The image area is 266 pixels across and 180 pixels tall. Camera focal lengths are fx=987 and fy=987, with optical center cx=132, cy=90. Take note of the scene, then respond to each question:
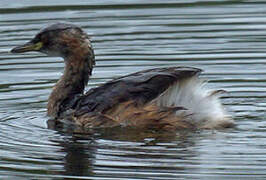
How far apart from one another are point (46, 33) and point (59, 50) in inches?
9.0

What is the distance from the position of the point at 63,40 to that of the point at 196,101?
70.1 inches

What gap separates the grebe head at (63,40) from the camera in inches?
412

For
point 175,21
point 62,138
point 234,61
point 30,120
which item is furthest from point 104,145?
point 175,21

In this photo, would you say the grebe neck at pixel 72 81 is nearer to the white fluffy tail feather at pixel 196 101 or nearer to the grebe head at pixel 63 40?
the grebe head at pixel 63 40

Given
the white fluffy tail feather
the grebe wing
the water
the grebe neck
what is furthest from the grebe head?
the white fluffy tail feather

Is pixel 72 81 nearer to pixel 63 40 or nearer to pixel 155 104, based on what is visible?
pixel 63 40

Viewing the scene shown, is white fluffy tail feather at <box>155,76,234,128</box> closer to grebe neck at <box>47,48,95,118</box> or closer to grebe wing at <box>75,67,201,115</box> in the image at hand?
grebe wing at <box>75,67,201,115</box>

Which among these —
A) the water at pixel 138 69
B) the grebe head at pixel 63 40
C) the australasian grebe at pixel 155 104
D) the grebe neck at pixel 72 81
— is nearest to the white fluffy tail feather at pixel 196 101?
the australasian grebe at pixel 155 104

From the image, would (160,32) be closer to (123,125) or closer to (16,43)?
(16,43)

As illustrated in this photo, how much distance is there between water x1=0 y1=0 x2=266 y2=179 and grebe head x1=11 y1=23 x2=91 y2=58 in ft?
2.29

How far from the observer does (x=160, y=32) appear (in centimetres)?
1420

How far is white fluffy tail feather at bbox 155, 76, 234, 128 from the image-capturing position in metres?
9.46

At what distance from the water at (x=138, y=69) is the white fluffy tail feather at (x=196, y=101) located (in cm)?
17

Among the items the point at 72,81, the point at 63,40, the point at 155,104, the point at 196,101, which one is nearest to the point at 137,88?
the point at 155,104
